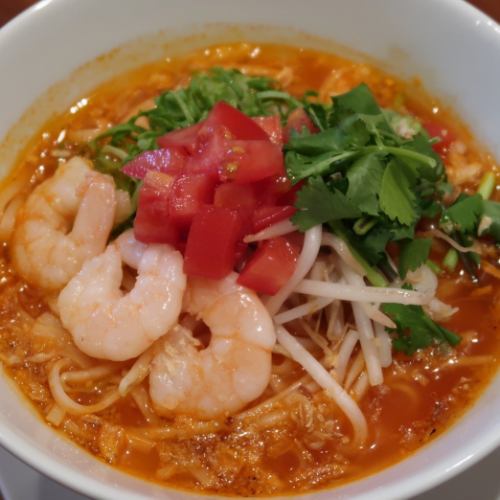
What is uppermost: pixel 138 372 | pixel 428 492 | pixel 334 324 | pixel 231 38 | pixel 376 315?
pixel 231 38

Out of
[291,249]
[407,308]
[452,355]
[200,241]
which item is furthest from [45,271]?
[452,355]

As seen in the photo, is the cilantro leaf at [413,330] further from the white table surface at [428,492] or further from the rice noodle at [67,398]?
the rice noodle at [67,398]

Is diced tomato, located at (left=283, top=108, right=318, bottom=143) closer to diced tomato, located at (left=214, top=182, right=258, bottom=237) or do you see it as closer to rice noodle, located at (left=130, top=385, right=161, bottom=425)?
diced tomato, located at (left=214, top=182, right=258, bottom=237)

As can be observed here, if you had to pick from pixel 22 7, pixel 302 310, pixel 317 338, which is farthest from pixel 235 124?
pixel 22 7

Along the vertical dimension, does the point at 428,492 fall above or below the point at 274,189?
below

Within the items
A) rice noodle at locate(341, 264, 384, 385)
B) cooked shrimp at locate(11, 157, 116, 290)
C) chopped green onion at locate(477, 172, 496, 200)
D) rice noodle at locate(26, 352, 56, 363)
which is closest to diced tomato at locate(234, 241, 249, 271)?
rice noodle at locate(341, 264, 384, 385)

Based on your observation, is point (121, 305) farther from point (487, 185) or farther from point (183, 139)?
point (487, 185)

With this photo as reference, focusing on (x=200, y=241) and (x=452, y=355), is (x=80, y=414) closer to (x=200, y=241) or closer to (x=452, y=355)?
(x=200, y=241)
